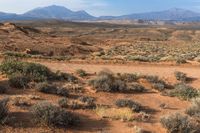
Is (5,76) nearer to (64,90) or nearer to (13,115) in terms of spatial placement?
(64,90)

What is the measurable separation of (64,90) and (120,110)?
8.82 ft

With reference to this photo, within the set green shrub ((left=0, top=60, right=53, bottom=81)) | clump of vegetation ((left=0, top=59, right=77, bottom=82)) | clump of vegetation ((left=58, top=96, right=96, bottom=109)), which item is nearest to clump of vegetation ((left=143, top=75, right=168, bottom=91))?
clump of vegetation ((left=0, top=59, right=77, bottom=82))

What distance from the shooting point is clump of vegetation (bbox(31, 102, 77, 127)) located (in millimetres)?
11414

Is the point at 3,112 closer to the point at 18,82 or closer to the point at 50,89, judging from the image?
the point at 50,89

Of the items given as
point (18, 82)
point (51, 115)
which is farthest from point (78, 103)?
point (18, 82)

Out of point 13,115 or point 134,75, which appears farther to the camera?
point 134,75

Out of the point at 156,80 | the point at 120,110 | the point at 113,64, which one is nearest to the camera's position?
the point at 120,110

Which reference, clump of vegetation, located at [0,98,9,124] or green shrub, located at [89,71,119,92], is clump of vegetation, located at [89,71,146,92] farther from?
clump of vegetation, located at [0,98,9,124]

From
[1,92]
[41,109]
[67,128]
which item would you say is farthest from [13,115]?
[1,92]

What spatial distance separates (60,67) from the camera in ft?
81.5

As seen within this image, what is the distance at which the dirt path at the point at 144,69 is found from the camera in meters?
23.3

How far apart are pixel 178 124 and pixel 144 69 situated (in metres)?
14.0

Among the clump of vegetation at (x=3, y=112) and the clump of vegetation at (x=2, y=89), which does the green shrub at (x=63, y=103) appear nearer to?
the clump of vegetation at (x=2, y=89)

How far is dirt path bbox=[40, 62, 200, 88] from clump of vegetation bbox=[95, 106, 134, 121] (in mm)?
8769
